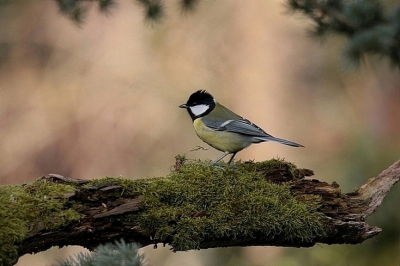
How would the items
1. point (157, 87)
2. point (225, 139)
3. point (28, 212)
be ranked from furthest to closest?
1. point (157, 87)
2. point (225, 139)
3. point (28, 212)

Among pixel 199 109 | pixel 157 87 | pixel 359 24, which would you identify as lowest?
pixel 199 109

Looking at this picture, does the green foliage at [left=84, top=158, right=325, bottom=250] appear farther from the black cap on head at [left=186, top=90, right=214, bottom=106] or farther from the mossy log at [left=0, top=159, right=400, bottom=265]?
the black cap on head at [left=186, top=90, right=214, bottom=106]

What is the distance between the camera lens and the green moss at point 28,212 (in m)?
1.56

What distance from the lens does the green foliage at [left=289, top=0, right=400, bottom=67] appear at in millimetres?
2744

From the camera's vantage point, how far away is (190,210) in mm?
1864

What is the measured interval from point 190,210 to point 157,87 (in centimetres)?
427

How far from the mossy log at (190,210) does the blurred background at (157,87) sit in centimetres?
337

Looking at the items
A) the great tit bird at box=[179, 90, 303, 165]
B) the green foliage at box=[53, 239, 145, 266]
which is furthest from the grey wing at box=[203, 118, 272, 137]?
the green foliage at box=[53, 239, 145, 266]

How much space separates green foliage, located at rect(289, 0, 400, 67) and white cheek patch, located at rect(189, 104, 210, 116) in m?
0.79

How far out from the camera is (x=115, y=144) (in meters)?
5.84

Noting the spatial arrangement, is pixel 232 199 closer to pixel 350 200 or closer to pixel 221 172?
pixel 221 172

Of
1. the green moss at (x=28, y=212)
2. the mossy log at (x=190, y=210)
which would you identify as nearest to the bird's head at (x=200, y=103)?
the mossy log at (x=190, y=210)

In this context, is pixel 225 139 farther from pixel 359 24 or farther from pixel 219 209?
pixel 359 24

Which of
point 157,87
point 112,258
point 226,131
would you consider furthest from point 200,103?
point 157,87
